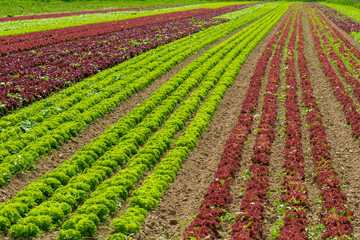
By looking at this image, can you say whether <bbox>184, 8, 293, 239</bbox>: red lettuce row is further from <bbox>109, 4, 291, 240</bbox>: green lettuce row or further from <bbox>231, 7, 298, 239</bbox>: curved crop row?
<bbox>109, 4, 291, 240</bbox>: green lettuce row

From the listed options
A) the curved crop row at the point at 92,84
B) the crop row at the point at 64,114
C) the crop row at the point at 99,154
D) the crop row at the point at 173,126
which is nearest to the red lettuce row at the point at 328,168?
the crop row at the point at 173,126

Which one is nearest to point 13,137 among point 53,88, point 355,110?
point 53,88

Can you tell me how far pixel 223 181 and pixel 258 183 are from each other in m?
1.08

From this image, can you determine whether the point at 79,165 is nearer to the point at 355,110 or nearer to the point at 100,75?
the point at 100,75

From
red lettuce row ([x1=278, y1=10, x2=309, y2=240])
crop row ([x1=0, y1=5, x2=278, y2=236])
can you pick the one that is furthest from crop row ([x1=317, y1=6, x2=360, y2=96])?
crop row ([x1=0, y1=5, x2=278, y2=236])

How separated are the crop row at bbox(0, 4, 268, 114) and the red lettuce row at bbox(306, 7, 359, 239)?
1321 centimetres

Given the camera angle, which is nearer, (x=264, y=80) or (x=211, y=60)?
(x=264, y=80)

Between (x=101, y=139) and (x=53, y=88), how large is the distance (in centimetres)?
709

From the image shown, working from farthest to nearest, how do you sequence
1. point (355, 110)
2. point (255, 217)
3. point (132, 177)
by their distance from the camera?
point (355, 110) < point (132, 177) < point (255, 217)

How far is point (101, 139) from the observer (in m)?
13.0

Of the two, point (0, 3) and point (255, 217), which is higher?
point (0, 3)

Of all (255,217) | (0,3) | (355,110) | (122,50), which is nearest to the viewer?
(255,217)

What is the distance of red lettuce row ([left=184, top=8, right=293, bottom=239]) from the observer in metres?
8.60

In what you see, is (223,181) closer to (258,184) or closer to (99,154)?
(258,184)
